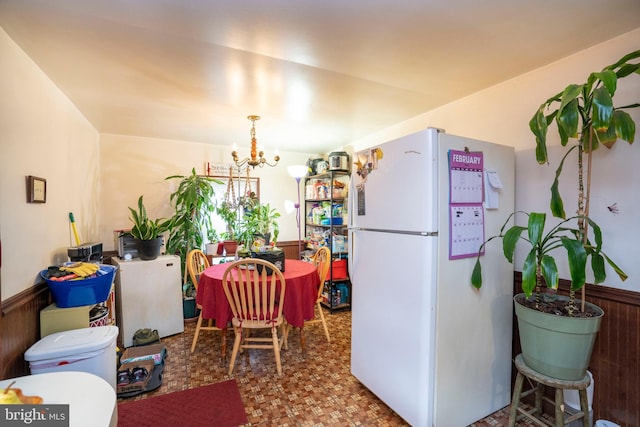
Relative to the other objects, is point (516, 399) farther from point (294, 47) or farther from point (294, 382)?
point (294, 47)

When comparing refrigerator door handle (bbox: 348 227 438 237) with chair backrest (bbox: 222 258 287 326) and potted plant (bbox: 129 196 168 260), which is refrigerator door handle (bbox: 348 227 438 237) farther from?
potted plant (bbox: 129 196 168 260)

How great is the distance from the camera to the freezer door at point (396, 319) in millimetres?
1590

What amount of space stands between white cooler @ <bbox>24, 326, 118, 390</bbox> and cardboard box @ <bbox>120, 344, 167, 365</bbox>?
55 cm

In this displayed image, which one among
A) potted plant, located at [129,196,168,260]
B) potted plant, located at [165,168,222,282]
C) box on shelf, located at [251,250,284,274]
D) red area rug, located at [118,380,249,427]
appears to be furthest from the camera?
potted plant, located at [165,168,222,282]

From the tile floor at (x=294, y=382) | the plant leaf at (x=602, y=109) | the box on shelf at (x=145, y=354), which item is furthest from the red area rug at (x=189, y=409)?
the plant leaf at (x=602, y=109)

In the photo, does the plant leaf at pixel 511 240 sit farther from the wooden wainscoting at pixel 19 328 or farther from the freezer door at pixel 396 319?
the wooden wainscoting at pixel 19 328

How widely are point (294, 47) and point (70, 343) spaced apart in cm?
217

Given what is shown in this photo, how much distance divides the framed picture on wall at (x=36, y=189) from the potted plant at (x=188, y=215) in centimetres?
150

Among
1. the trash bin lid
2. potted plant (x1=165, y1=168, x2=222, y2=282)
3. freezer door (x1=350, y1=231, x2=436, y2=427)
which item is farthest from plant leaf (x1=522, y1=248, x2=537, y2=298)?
potted plant (x1=165, y1=168, x2=222, y2=282)

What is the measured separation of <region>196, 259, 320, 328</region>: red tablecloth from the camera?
7.69ft

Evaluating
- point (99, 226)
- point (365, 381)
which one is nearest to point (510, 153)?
point (365, 381)

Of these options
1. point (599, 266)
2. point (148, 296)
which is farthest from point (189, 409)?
point (599, 266)

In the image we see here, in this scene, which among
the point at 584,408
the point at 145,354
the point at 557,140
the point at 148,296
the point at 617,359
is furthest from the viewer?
the point at 148,296

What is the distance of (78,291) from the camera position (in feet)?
6.17
